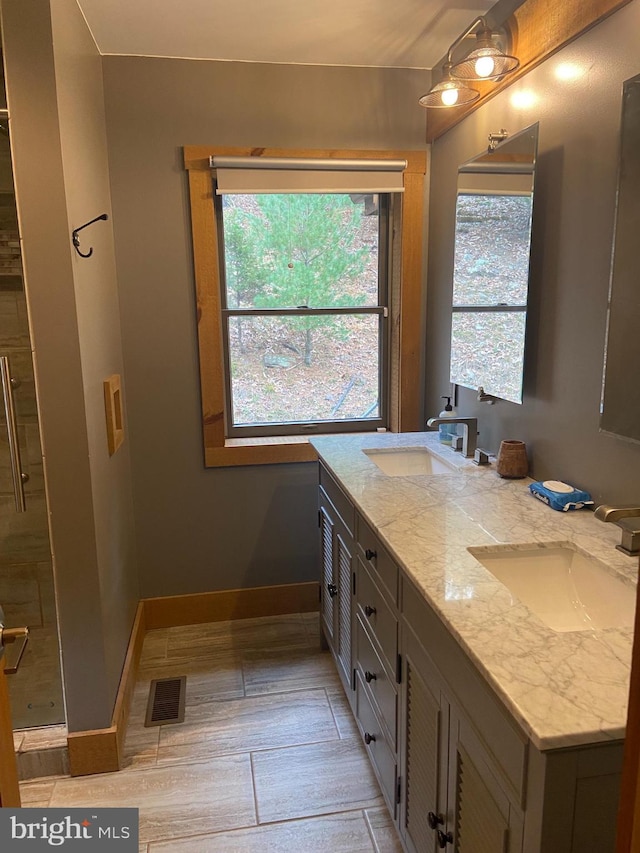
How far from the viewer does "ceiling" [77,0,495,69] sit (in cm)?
211

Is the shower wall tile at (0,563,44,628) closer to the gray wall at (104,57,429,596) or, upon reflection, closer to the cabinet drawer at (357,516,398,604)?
the gray wall at (104,57,429,596)

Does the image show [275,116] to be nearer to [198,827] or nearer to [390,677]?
[390,677]

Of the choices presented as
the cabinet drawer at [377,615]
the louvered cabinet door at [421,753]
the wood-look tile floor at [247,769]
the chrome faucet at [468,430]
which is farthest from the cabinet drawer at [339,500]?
the wood-look tile floor at [247,769]

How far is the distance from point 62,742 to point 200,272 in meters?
1.87

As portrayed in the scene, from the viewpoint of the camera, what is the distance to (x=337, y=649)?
92.7 inches

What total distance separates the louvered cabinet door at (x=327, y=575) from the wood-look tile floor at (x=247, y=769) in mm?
226

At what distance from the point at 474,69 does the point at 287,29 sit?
31.7 inches

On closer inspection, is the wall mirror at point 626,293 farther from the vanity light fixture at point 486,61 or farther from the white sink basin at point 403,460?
the white sink basin at point 403,460

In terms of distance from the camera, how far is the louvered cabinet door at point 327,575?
2367 millimetres

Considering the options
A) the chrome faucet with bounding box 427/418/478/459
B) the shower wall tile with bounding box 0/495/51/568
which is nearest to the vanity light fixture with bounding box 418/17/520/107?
the chrome faucet with bounding box 427/418/478/459

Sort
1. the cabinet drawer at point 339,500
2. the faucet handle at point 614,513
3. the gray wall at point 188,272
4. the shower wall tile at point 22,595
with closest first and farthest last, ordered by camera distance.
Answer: the faucet handle at point 614,513, the cabinet drawer at point 339,500, the shower wall tile at point 22,595, the gray wall at point 188,272

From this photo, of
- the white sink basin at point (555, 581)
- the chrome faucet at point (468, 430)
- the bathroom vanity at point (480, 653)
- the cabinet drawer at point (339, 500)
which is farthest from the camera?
the chrome faucet at point (468, 430)

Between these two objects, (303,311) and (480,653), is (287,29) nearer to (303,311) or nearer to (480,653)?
(303,311)

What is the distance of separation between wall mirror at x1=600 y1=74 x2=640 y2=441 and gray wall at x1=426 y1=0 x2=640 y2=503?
8cm
